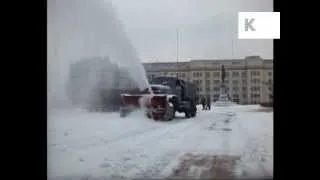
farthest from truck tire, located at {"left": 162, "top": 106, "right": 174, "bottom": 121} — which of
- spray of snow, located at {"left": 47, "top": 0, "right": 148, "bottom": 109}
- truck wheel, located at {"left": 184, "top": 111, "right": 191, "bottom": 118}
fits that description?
spray of snow, located at {"left": 47, "top": 0, "right": 148, "bottom": 109}

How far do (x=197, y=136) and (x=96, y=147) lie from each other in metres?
0.81

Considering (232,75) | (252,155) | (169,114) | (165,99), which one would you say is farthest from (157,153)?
(232,75)

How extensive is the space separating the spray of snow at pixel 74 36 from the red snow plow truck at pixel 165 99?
0.38 m

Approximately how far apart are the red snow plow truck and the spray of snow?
38 cm

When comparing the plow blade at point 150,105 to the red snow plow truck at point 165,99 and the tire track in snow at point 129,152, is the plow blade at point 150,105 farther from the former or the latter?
the tire track in snow at point 129,152

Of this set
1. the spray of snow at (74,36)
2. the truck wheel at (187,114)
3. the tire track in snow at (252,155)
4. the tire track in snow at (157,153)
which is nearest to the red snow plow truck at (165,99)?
the truck wheel at (187,114)

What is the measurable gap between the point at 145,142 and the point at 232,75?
0.90 metres

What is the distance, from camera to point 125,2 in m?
4.00

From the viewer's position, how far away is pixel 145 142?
400 cm

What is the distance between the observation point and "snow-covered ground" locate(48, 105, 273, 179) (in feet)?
13.0

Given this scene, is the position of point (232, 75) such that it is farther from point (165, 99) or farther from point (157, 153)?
point (157, 153)
